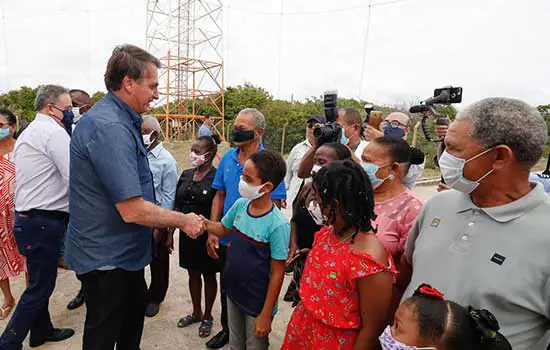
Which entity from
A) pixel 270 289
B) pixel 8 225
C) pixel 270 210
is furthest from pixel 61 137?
pixel 270 289

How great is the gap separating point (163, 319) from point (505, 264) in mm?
3032

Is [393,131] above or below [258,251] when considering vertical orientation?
above

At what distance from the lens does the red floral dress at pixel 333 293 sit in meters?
1.52

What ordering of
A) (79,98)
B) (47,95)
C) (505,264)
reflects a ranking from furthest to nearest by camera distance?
(79,98), (47,95), (505,264)

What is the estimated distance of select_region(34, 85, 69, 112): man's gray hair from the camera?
2.90m

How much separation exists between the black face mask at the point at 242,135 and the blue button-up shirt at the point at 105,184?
95 centimetres

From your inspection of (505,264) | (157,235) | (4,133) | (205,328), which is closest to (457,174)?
(505,264)

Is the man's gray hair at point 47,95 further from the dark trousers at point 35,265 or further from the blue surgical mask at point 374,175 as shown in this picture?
the blue surgical mask at point 374,175

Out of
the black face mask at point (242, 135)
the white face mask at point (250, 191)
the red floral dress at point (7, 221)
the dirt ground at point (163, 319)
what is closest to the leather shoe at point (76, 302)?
the dirt ground at point (163, 319)

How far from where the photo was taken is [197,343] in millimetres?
3064

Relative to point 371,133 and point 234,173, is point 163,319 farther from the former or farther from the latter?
point 371,133

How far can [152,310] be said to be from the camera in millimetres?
3482

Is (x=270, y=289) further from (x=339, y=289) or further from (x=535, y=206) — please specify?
(x=535, y=206)

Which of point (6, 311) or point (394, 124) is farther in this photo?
point (394, 124)
